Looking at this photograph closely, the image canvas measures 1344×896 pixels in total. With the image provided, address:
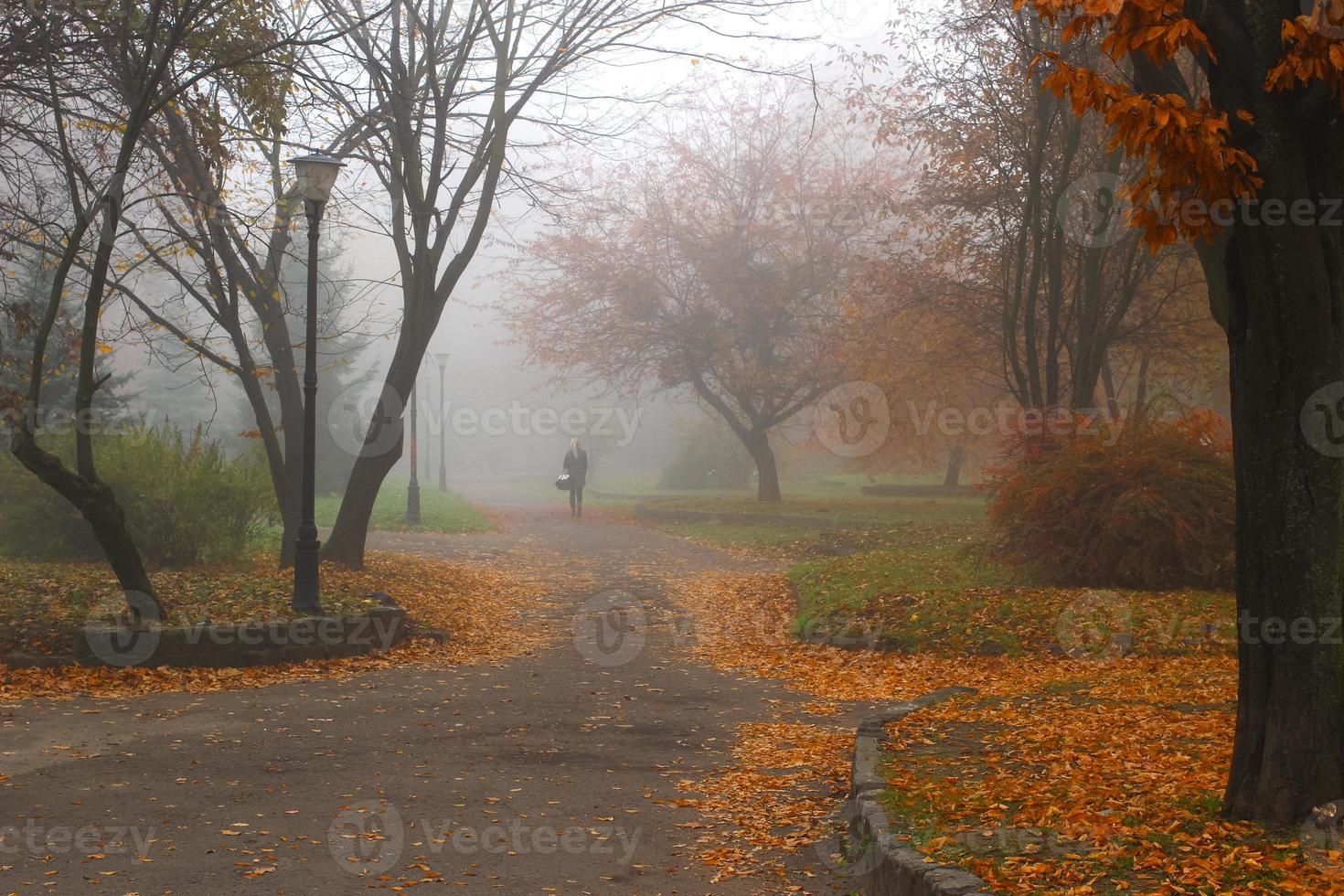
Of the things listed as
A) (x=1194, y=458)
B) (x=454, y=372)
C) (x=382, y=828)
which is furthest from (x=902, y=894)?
(x=454, y=372)

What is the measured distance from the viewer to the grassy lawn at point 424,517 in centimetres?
2617

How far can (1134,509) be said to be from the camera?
1200 centimetres

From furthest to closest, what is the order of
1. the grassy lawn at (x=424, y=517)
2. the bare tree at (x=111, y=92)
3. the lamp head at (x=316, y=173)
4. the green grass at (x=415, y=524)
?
the grassy lawn at (x=424, y=517), the green grass at (x=415, y=524), the lamp head at (x=316, y=173), the bare tree at (x=111, y=92)

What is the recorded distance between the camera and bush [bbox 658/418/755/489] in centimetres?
4616

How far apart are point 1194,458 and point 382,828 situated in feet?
33.0

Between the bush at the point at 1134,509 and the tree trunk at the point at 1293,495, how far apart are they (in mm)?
7573
